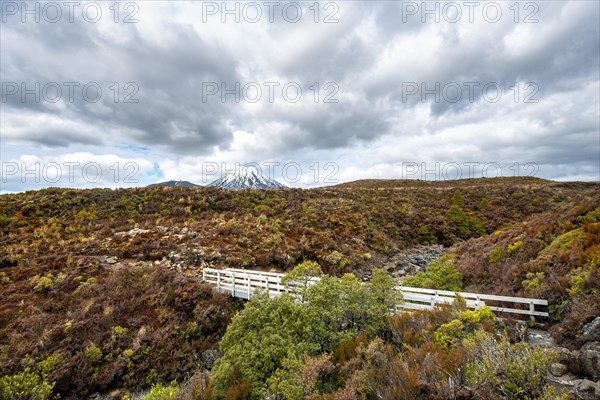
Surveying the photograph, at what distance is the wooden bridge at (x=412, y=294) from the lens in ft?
25.0

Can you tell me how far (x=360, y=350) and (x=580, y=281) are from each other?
5.93 meters

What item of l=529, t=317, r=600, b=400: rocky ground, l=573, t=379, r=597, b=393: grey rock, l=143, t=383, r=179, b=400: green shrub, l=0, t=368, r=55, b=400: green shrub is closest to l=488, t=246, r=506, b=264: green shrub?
l=529, t=317, r=600, b=400: rocky ground

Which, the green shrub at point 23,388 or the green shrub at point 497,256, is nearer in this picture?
the green shrub at point 23,388

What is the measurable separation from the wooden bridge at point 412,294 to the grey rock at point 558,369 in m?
2.50

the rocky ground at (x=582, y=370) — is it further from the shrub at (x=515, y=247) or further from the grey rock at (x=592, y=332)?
the shrub at (x=515, y=247)

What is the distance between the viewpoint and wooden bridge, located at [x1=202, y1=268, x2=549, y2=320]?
25.0 ft

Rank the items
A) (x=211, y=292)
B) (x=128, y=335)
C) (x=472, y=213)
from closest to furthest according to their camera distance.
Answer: (x=128, y=335) < (x=211, y=292) < (x=472, y=213)

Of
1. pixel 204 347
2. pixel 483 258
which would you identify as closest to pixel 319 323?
pixel 204 347

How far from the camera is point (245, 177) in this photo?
194m

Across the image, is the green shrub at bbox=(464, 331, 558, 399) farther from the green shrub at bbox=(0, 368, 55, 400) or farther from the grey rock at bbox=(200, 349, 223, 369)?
the green shrub at bbox=(0, 368, 55, 400)

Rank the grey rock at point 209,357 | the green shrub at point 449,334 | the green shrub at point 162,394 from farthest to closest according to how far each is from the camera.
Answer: the grey rock at point 209,357, the green shrub at point 449,334, the green shrub at point 162,394

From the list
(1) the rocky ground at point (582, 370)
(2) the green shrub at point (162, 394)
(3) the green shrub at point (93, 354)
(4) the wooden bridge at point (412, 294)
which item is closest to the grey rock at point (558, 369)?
(1) the rocky ground at point (582, 370)

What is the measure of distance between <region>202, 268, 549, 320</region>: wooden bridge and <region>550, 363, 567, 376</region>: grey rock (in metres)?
2.50

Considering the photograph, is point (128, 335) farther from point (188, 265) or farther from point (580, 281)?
point (580, 281)
